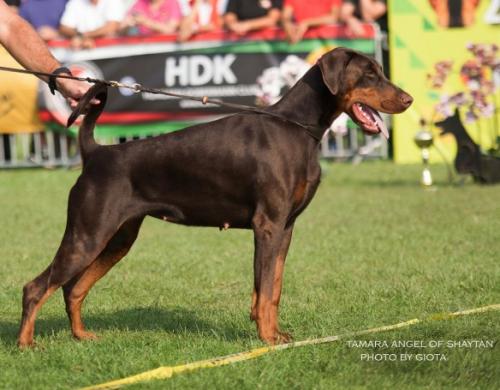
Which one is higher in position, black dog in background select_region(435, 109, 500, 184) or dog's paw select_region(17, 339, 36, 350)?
dog's paw select_region(17, 339, 36, 350)

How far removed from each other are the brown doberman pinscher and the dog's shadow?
32 centimetres

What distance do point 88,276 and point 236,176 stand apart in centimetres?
106

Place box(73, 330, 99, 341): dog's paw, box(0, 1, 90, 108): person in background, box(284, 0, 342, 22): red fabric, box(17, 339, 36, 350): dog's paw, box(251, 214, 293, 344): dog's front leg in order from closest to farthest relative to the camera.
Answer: box(251, 214, 293, 344): dog's front leg
box(17, 339, 36, 350): dog's paw
box(73, 330, 99, 341): dog's paw
box(0, 1, 90, 108): person in background
box(284, 0, 342, 22): red fabric

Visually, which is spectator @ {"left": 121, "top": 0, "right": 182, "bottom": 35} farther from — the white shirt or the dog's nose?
the dog's nose

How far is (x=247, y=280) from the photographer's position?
7457mm

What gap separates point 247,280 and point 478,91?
20.6ft

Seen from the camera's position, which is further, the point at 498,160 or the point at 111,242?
the point at 498,160

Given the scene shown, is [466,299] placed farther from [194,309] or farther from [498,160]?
[498,160]

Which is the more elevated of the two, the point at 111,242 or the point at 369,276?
the point at 111,242

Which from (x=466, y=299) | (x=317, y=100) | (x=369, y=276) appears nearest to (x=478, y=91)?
(x=369, y=276)

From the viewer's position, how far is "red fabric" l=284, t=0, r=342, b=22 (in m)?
15.0

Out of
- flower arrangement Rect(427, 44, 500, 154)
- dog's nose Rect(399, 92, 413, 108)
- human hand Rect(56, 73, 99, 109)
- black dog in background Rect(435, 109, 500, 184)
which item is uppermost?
human hand Rect(56, 73, 99, 109)

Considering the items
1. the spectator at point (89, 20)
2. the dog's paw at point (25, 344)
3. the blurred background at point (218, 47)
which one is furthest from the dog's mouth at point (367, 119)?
the spectator at point (89, 20)

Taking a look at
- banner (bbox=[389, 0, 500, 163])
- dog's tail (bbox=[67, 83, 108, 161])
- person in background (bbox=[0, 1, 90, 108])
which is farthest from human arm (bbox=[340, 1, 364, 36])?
dog's tail (bbox=[67, 83, 108, 161])
